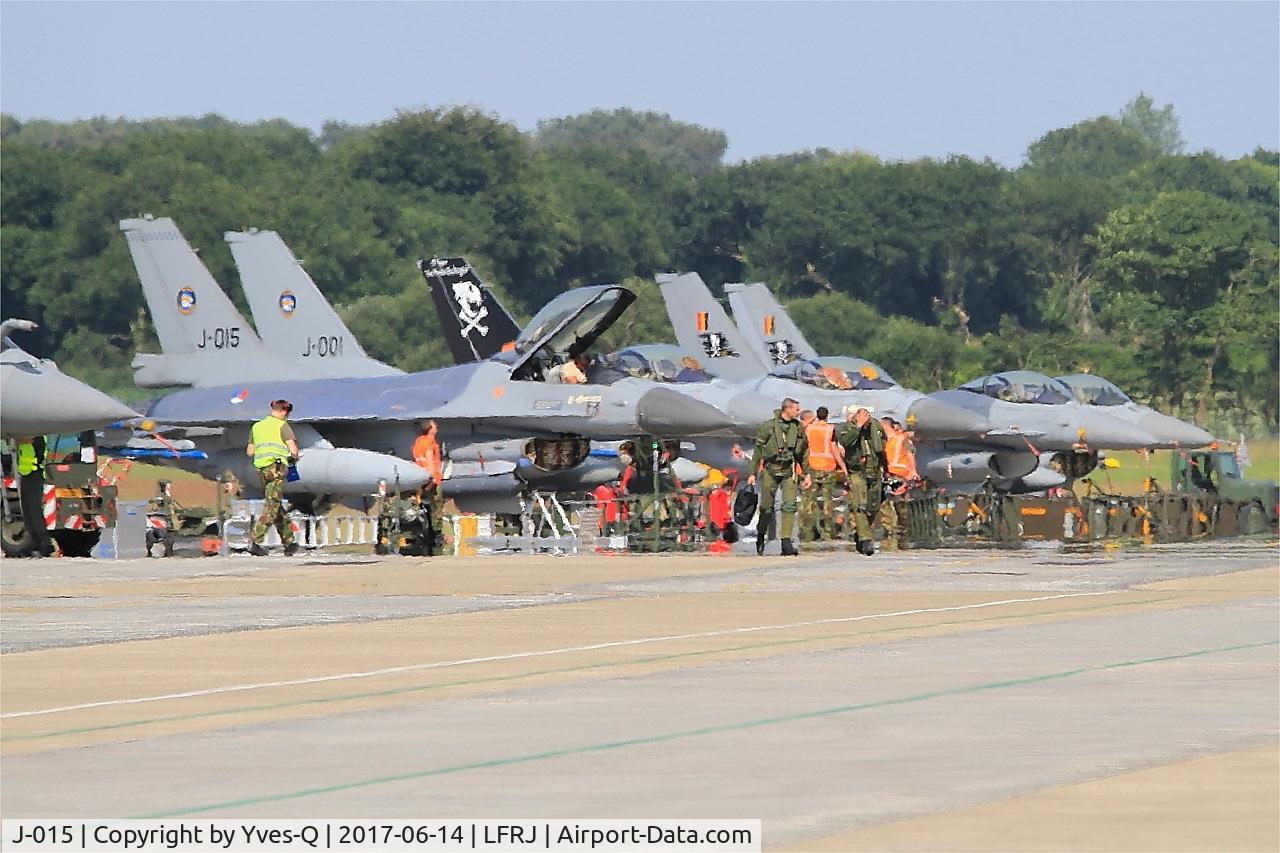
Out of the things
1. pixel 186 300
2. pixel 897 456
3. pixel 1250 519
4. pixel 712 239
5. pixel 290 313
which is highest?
pixel 712 239

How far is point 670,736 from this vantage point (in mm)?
8875

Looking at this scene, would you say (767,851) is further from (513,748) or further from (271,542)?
(271,542)

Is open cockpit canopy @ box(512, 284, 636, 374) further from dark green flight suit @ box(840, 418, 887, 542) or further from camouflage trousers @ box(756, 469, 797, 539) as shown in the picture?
camouflage trousers @ box(756, 469, 797, 539)

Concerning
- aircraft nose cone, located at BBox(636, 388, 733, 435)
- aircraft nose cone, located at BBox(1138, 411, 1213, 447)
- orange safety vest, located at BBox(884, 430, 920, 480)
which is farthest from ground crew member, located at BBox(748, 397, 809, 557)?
aircraft nose cone, located at BBox(1138, 411, 1213, 447)

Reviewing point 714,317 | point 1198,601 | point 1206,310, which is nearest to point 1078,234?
point 1206,310

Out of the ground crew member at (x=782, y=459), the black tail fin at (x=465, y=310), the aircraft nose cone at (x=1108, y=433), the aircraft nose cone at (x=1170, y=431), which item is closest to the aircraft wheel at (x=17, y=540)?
the ground crew member at (x=782, y=459)

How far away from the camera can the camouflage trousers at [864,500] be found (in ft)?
77.1

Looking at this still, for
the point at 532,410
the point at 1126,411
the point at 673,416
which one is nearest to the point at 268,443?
the point at 532,410

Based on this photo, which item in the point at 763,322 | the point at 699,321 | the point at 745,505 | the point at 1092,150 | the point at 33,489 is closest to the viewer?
the point at 33,489

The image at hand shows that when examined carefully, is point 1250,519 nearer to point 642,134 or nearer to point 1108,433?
point 1108,433

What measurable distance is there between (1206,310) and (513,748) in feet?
232

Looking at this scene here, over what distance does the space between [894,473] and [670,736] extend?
1794 centimetres

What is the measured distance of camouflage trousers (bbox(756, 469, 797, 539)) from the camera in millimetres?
22969

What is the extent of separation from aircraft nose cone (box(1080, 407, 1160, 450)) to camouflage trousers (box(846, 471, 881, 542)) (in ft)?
35.5
